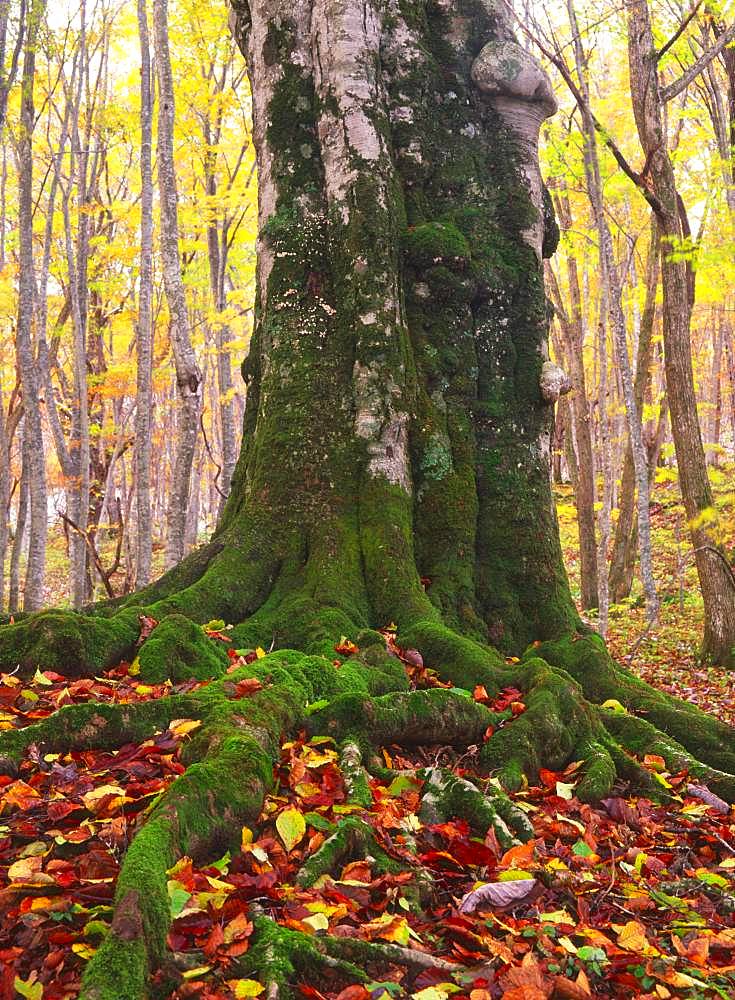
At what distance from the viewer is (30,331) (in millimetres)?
9977

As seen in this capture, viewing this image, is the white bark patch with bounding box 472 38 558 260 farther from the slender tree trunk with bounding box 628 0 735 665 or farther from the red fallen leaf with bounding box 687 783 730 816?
the red fallen leaf with bounding box 687 783 730 816

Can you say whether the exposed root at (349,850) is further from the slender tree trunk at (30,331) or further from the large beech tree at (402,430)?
the slender tree trunk at (30,331)

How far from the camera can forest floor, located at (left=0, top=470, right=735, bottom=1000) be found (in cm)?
192

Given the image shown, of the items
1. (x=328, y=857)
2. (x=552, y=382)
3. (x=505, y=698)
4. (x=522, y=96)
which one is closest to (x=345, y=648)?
(x=505, y=698)

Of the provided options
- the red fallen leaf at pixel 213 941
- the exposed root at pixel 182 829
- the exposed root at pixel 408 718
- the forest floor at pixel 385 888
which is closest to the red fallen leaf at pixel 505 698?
the exposed root at pixel 408 718

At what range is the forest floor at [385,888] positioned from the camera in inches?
75.7

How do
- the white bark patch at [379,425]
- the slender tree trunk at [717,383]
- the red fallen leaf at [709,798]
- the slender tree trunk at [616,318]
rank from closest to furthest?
the red fallen leaf at [709,798] < the white bark patch at [379,425] < the slender tree trunk at [616,318] < the slender tree trunk at [717,383]

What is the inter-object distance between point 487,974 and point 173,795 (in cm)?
107

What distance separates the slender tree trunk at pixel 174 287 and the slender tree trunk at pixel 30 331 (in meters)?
2.18

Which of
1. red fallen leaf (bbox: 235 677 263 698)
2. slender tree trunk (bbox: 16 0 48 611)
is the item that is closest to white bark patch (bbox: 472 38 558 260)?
red fallen leaf (bbox: 235 677 263 698)

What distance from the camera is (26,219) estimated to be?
10.1m

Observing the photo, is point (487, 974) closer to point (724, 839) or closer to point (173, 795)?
point (173, 795)

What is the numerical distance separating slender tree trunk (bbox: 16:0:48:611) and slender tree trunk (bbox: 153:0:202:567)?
218 centimetres

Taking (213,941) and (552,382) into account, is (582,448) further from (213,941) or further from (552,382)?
(213,941)
